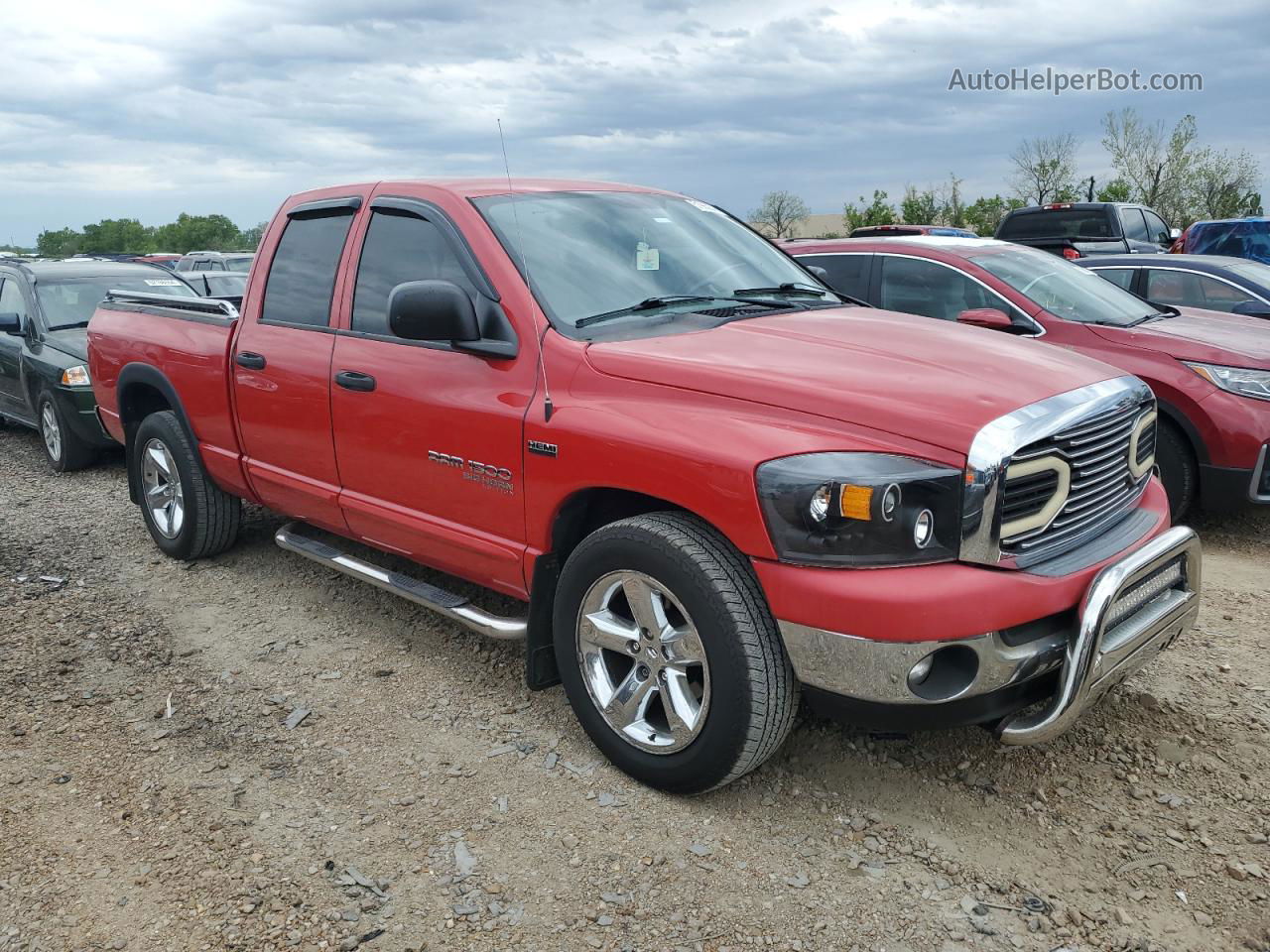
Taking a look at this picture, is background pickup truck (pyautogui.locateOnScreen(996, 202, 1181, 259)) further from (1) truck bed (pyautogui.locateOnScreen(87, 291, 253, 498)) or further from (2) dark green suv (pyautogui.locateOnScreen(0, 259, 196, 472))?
(1) truck bed (pyautogui.locateOnScreen(87, 291, 253, 498))

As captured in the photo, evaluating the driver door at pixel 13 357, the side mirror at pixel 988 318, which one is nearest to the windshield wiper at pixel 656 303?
the side mirror at pixel 988 318

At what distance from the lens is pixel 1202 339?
5.88 m

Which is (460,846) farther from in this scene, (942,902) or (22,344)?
(22,344)

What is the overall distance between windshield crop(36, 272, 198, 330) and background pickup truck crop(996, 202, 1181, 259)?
11.0 metres

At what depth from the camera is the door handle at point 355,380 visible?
4.01 metres

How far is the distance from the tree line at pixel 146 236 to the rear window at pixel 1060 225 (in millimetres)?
51162

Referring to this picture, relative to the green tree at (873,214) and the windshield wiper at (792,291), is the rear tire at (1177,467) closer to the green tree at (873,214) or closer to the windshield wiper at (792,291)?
the windshield wiper at (792,291)

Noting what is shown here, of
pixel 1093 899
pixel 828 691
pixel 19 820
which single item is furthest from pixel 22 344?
pixel 1093 899

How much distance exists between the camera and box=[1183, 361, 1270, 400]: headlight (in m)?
5.54

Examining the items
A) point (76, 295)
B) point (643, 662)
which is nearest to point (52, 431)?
point (76, 295)

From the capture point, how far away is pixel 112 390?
5980 millimetres

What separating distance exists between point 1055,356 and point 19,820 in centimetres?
362

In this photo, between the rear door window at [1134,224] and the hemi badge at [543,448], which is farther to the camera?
the rear door window at [1134,224]

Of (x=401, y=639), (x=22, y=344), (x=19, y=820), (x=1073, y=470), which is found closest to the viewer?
(x=1073, y=470)
